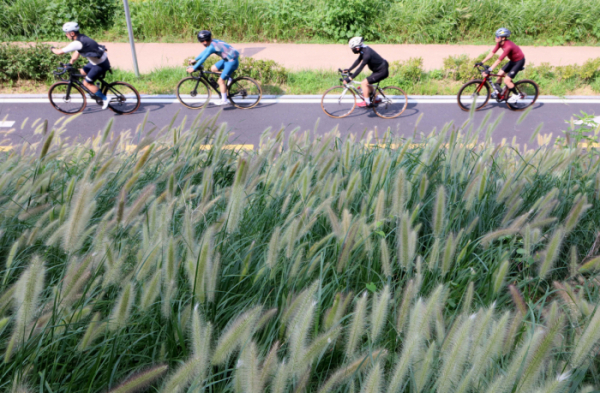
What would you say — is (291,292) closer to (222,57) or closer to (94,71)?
(222,57)

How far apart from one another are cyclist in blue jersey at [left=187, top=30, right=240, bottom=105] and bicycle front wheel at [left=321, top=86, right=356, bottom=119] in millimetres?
2070

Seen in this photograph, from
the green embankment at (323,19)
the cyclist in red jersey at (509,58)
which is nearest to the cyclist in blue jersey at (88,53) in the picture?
the green embankment at (323,19)

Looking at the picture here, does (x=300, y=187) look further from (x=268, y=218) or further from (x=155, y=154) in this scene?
(x=155, y=154)

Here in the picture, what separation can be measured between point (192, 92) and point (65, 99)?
255 centimetres

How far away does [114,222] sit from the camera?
1642mm

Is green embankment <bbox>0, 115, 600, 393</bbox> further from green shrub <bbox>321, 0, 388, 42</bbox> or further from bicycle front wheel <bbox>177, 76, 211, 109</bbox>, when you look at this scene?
green shrub <bbox>321, 0, 388, 42</bbox>

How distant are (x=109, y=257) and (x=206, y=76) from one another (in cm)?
882

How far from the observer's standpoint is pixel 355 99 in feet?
30.3

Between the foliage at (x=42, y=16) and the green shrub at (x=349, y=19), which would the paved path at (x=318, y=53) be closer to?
the green shrub at (x=349, y=19)

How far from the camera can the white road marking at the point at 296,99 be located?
9.57 metres

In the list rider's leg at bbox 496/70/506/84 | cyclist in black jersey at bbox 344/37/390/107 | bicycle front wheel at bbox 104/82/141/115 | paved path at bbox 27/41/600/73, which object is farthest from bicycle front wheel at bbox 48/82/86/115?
rider's leg at bbox 496/70/506/84

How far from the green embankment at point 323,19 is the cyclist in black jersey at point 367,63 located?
4.47 meters

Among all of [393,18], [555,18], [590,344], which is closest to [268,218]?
[590,344]

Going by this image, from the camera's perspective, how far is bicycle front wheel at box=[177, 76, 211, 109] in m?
9.45
